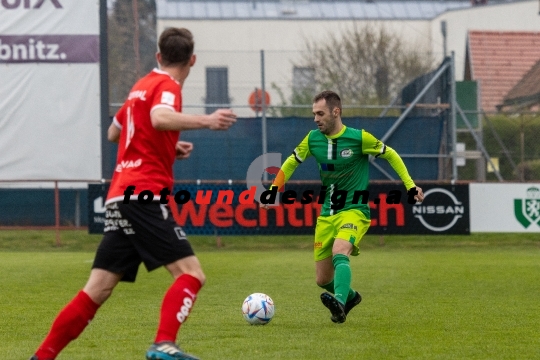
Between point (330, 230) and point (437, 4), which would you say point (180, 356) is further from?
point (437, 4)

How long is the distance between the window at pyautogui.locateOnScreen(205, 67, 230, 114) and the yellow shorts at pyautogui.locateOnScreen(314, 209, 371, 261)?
13.4m

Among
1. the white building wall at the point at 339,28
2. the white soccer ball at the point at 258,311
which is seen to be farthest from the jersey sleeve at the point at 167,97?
the white building wall at the point at 339,28

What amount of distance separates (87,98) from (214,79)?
281 cm

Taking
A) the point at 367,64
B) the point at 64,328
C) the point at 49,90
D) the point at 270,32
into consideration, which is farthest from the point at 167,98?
the point at 270,32

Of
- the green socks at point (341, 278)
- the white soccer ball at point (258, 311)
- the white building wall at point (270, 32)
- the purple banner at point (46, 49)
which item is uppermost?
the white building wall at point (270, 32)

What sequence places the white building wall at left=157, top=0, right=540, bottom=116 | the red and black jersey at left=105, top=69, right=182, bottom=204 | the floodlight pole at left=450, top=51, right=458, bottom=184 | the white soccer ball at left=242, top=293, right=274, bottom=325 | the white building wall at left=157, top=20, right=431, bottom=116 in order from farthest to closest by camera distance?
the white building wall at left=157, top=0, right=540, bottom=116 < the white building wall at left=157, top=20, right=431, bottom=116 < the floodlight pole at left=450, top=51, right=458, bottom=184 < the white soccer ball at left=242, top=293, right=274, bottom=325 < the red and black jersey at left=105, top=69, right=182, bottom=204

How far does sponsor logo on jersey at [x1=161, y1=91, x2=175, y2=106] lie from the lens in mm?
5660

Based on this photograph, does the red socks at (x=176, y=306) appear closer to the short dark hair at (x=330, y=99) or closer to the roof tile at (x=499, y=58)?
the short dark hair at (x=330, y=99)

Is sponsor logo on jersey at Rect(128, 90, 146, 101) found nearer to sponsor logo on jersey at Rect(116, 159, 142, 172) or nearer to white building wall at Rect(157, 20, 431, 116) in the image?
sponsor logo on jersey at Rect(116, 159, 142, 172)

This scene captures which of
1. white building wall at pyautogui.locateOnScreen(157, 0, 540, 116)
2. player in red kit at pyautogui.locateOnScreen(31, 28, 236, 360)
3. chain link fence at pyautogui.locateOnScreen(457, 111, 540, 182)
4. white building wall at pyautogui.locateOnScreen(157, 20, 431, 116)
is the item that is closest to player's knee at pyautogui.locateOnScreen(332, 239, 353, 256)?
player in red kit at pyautogui.locateOnScreen(31, 28, 236, 360)

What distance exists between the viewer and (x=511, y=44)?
122 ft

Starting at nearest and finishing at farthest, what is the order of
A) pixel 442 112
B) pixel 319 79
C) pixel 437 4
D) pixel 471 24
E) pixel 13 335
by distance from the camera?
1. pixel 13 335
2. pixel 442 112
3. pixel 319 79
4. pixel 471 24
5. pixel 437 4

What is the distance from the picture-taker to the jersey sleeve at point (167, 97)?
5.65 metres

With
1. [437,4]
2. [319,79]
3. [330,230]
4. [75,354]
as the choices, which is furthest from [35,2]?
[437,4]
